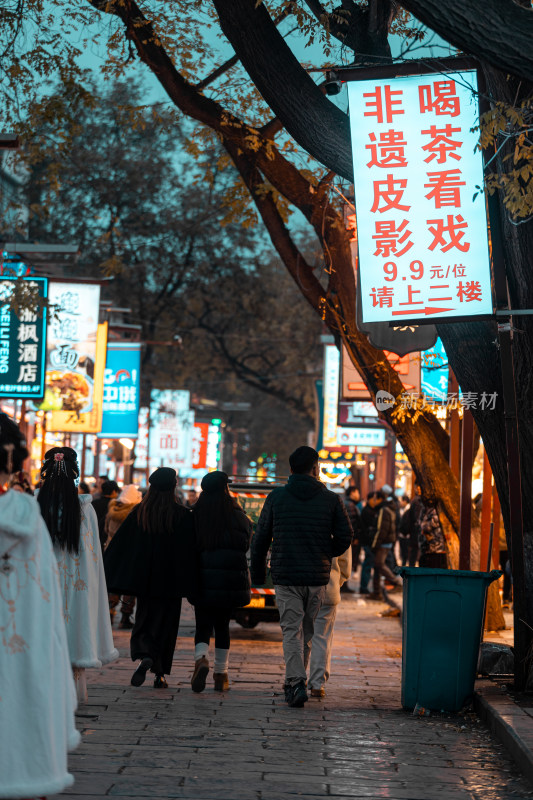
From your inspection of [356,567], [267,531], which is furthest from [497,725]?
[356,567]

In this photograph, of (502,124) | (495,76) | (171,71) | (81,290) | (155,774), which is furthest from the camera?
(81,290)

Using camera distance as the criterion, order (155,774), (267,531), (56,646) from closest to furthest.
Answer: (56,646) → (155,774) → (267,531)

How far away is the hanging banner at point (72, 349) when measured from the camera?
23625 millimetres

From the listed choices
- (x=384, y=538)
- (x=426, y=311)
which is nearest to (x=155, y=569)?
(x=426, y=311)

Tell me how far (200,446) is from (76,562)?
39.1m

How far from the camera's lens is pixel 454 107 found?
943 cm

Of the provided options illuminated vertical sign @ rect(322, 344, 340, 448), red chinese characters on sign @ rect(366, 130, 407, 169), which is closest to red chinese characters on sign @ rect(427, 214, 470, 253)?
red chinese characters on sign @ rect(366, 130, 407, 169)

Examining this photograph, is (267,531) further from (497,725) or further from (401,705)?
(497,725)

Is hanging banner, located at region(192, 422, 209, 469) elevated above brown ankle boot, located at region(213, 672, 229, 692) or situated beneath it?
elevated above

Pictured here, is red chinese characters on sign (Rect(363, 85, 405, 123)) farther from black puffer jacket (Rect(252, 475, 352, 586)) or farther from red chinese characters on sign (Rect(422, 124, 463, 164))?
black puffer jacket (Rect(252, 475, 352, 586))

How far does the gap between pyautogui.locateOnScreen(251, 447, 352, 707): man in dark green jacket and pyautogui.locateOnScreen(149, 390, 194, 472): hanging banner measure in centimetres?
2950

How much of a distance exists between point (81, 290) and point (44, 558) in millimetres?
19079

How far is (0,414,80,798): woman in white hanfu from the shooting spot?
4.71 m
